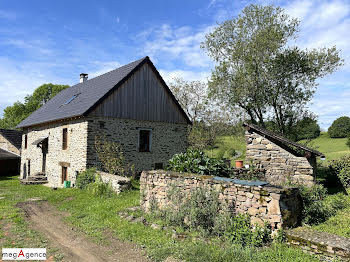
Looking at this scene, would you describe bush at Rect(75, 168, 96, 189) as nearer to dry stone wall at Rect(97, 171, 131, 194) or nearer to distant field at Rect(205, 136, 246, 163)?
dry stone wall at Rect(97, 171, 131, 194)

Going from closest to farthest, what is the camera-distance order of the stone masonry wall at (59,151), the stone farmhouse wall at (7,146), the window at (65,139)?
the stone masonry wall at (59,151), the window at (65,139), the stone farmhouse wall at (7,146)

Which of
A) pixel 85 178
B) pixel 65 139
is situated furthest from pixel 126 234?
pixel 65 139

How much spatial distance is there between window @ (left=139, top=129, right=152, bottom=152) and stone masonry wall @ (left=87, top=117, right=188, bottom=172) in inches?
8.7

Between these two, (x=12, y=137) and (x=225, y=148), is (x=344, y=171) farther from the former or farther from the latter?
(x=12, y=137)

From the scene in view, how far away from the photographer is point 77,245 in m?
5.96

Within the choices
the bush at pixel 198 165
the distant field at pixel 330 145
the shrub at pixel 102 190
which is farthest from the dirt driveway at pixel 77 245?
the distant field at pixel 330 145

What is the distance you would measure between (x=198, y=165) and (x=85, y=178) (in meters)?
7.87

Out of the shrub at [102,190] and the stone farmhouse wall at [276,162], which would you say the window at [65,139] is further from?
the stone farmhouse wall at [276,162]

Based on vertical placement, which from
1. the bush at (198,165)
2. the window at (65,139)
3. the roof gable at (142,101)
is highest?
the roof gable at (142,101)

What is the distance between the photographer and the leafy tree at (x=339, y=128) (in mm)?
42456

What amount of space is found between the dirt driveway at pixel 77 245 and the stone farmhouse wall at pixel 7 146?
22565 mm

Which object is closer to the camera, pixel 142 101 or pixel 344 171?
pixel 344 171

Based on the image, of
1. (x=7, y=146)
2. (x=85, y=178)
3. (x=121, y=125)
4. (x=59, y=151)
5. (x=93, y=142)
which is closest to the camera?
(x=85, y=178)

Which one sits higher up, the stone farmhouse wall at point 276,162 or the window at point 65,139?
the window at point 65,139
